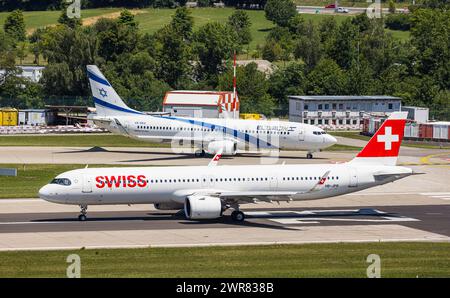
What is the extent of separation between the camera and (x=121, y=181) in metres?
58.8

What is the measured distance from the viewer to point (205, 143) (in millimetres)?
97250

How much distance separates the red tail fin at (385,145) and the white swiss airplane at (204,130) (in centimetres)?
3270

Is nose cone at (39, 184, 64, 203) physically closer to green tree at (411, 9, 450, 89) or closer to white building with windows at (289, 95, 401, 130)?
white building with windows at (289, 95, 401, 130)

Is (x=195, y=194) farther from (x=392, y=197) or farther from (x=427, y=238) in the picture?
(x=392, y=197)

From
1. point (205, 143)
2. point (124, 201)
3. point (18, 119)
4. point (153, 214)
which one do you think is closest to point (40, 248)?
point (124, 201)

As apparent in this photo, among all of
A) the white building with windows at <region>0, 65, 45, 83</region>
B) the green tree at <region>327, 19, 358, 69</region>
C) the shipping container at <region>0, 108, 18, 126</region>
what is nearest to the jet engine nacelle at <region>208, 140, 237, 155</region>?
the shipping container at <region>0, 108, 18, 126</region>

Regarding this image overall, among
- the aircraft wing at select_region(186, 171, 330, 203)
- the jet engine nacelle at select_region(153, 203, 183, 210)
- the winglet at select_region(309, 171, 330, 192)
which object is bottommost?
the jet engine nacelle at select_region(153, 203, 183, 210)

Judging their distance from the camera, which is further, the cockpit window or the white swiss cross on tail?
the white swiss cross on tail

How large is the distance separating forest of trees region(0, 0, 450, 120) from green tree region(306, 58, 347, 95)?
16cm

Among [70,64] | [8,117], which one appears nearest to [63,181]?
[8,117]

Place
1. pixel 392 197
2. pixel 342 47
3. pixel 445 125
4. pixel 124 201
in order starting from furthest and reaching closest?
pixel 342 47
pixel 445 125
pixel 392 197
pixel 124 201

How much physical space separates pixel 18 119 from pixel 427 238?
88926 millimetres

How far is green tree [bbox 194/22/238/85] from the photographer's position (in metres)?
177

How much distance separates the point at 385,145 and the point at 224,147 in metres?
33.4
